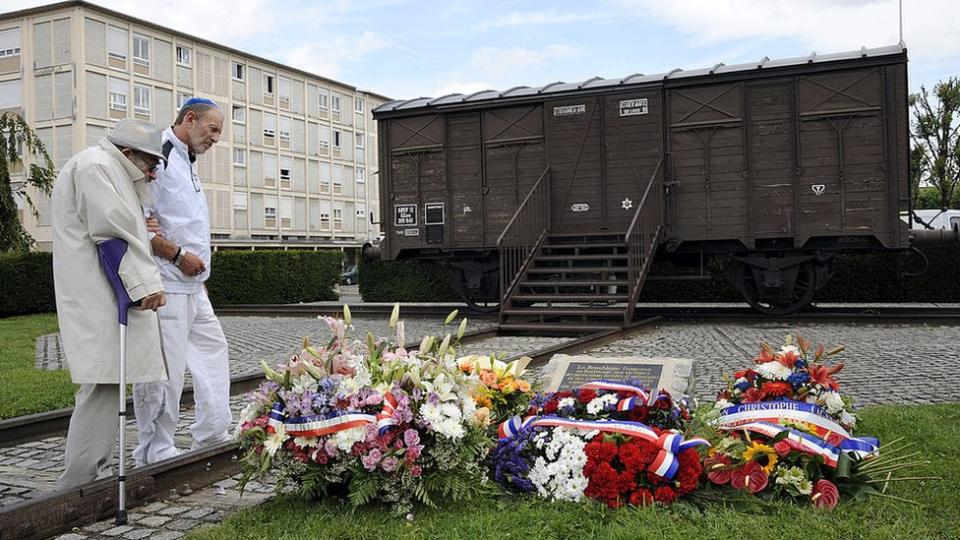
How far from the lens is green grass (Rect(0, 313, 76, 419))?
621 centimetres

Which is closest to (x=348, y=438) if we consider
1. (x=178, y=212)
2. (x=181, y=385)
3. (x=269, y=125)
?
(x=181, y=385)

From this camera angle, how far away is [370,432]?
136 inches

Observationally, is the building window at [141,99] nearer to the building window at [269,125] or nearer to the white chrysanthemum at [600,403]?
the building window at [269,125]

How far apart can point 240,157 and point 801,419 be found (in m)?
50.4

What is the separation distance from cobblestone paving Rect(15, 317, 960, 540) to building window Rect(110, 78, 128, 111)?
32538 millimetres

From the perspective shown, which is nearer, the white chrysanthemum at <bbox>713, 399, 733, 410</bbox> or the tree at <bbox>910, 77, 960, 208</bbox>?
the white chrysanthemum at <bbox>713, 399, 733, 410</bbox>

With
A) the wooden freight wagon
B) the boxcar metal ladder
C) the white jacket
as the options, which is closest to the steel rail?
the white jacket

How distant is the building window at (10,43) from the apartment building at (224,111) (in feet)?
0.18

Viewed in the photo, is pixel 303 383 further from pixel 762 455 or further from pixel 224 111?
pixel 224 111

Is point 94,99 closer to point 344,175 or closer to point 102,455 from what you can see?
point 344,175

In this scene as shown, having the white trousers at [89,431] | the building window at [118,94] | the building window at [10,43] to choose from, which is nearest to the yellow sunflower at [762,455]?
the white trousers at [89,431]

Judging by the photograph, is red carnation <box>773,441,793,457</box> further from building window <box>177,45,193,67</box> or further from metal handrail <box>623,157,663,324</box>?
building window <box>177,45,193,67</box>

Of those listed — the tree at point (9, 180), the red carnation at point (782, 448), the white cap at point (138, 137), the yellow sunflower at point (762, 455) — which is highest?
the tree at point (9, 180)

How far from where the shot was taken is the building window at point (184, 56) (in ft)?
153
